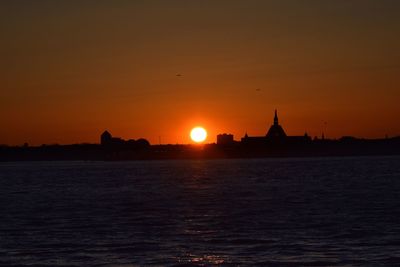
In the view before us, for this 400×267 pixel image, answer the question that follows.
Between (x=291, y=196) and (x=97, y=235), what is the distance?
2987 cm

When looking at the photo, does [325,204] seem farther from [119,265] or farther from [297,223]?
[119,265]

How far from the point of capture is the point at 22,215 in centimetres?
4681

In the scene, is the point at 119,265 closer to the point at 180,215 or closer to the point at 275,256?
the point at 275,256

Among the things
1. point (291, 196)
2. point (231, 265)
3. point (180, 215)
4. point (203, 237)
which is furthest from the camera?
point (291, 196)

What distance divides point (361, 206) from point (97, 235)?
20003mm

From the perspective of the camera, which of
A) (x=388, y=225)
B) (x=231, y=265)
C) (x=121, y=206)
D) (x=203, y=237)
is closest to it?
(x=231, y=265)

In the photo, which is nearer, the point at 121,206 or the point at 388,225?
the point at 388,225

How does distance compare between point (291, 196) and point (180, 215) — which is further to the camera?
point (291, 196)

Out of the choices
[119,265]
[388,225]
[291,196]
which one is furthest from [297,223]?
[291,196]

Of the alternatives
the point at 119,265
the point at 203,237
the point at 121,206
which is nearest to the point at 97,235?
the point at 203,237

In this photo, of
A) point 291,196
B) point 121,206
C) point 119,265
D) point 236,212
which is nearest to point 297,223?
point 236,212

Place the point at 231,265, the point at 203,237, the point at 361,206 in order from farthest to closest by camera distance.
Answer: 1. the point at 361,206
2. the point at 203,237
3. the point at 231,265

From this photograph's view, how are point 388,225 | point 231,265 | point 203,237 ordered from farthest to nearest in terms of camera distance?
point 388,225
point 203,237
point 231,265

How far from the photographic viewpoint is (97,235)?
115ft
